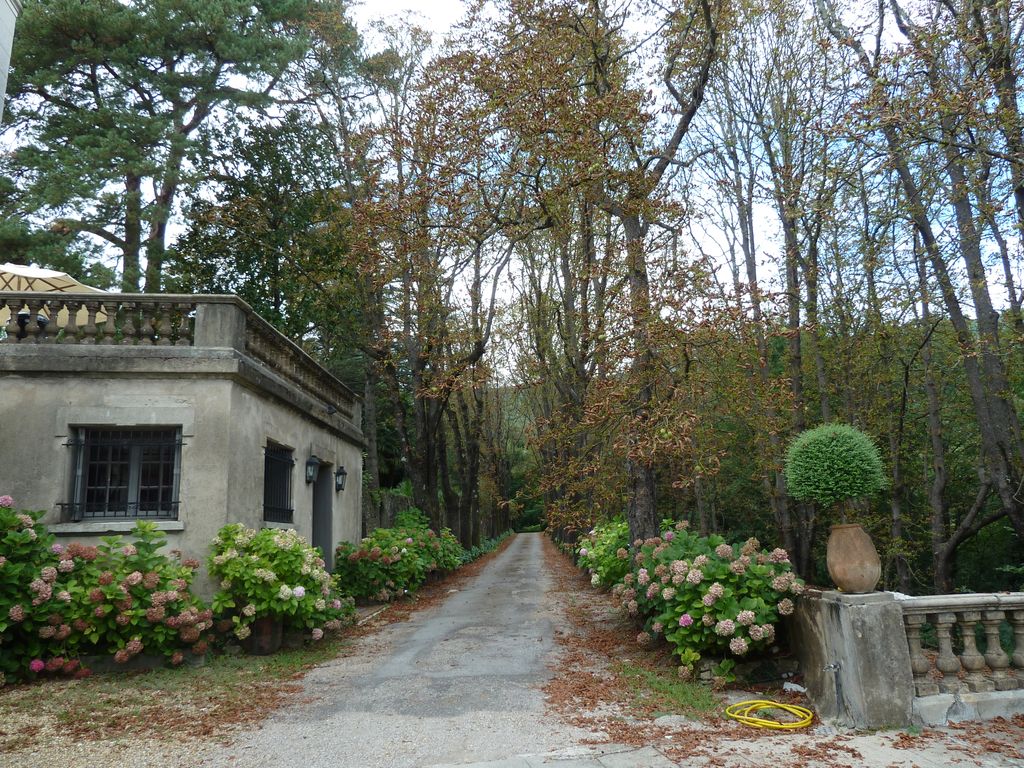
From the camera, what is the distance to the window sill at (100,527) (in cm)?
840

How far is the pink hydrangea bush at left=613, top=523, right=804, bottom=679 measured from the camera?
659 centimetres

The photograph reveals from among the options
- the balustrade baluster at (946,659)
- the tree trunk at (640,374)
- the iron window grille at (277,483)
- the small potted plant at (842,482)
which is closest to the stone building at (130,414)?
the iron window grille at (277,483)

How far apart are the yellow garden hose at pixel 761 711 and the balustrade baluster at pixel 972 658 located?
1319mm

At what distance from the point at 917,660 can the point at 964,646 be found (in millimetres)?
531

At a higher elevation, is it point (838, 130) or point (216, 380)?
point (838, 130)

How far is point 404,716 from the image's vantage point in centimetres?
623

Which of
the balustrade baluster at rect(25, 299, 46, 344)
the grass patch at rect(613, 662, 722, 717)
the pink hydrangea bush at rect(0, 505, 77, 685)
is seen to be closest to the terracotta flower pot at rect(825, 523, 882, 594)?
the grass patch at rect(613, 662, 722, 717)

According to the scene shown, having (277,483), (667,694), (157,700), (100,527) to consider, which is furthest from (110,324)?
(667,694)

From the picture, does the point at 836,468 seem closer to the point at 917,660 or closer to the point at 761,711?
the point at 917,660

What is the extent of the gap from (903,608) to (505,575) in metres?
16.7

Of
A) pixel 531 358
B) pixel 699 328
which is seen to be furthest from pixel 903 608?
pixel 531 358

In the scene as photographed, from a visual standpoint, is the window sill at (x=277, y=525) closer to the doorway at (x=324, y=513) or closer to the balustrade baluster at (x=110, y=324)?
the doorway at (x=324, y=513)

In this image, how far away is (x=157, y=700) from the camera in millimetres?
6766

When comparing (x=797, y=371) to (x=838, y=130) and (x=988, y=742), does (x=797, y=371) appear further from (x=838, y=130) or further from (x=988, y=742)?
(x=988, y=742)
